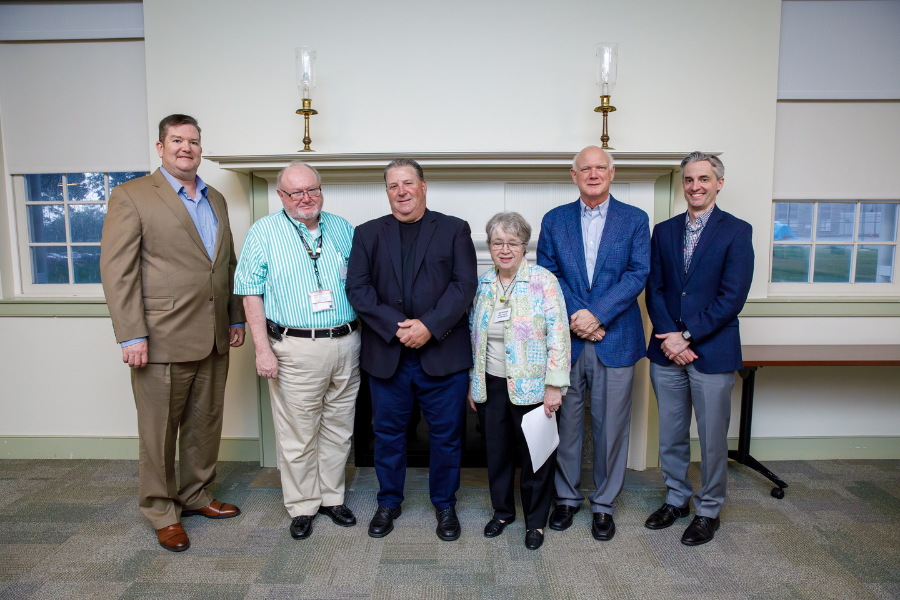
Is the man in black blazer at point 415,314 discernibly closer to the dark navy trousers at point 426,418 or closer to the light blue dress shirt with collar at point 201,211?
the dark navy trousers at point 426,418

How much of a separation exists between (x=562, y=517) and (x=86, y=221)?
3.48m

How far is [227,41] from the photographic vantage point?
306 cm

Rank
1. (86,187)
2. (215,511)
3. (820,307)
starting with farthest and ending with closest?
(86,187)
(820,307)
(215,511)

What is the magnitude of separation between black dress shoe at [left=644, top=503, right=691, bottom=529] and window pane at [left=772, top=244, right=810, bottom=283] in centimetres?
172

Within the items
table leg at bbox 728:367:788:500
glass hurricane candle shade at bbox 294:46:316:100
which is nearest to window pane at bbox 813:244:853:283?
table leg at bbox 728:367:788:500

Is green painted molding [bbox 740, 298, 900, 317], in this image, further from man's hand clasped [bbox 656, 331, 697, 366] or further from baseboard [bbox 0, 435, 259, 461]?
baseboard [bbox 0, 435, 259, 461]

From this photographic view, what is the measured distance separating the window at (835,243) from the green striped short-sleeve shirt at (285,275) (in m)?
2.82

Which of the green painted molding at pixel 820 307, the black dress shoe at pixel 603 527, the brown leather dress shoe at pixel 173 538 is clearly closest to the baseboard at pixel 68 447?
the brown leather dress shoe at pixel 173 538

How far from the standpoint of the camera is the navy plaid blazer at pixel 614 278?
2.33 meters

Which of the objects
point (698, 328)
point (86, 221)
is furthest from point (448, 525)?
point (86, 221)

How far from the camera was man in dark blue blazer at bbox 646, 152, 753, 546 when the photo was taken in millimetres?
2268

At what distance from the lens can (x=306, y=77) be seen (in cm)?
282

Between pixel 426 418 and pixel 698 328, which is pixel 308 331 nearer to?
pixel 426 418

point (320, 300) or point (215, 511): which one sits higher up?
point (320, 300)
